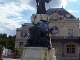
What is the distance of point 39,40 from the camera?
1055cm

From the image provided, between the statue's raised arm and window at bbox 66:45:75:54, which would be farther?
window at bbox 66:45:75:54

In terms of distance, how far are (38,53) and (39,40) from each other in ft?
3.61

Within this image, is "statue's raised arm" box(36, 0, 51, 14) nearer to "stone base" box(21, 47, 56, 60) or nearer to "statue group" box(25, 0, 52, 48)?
"statue group" box(25, 0, 52, 48)

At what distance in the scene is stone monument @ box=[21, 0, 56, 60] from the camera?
967 cm

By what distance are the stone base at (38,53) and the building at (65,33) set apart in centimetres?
2998

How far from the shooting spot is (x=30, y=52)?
32.1ft

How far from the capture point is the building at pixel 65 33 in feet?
132

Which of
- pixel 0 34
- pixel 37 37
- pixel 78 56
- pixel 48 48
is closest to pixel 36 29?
pixel 37 37

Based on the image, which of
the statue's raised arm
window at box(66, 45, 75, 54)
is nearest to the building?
window at box(66, 45, 75, 54)

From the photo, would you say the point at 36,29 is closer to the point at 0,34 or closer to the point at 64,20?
the point at 64,20

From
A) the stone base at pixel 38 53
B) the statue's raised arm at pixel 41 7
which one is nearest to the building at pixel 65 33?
the statue's raised arm at pixel 41 7

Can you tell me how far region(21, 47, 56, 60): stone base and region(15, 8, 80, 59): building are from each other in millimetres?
29983

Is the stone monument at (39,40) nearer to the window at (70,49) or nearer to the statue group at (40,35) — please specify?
the statue group at (40,35)

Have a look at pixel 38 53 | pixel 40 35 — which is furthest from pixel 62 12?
pixel 38 53
